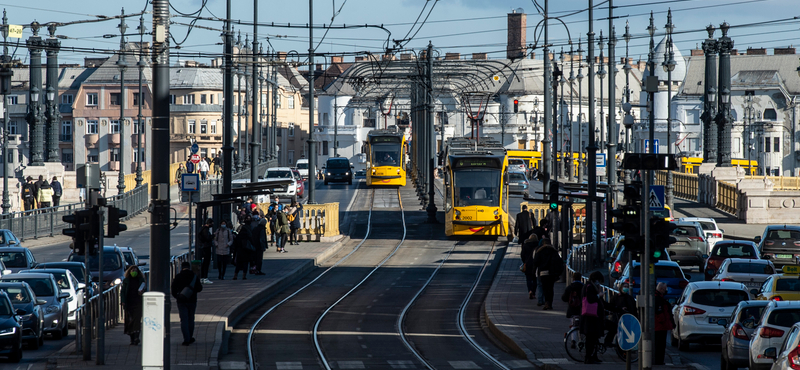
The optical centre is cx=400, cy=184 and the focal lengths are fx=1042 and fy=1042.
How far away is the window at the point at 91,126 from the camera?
10950cm

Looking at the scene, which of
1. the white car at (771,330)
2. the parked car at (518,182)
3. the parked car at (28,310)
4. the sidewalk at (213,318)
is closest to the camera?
the white car at (771,330)

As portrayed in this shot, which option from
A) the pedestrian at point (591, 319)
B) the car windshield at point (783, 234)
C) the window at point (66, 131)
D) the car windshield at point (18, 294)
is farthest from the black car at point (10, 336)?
the window at point (66, 131)

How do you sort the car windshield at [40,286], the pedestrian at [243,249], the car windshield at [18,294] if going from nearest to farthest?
the car windshield at [18,294] < the car windshield at [40,286] < the pedestrian at [243,249]

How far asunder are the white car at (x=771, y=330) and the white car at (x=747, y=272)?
9.19 meters

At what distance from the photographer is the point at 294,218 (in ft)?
117

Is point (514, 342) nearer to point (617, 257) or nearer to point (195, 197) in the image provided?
point (617, 257)

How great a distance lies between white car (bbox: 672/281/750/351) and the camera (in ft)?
56.4

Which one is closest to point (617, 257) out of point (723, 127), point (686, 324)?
point (686, 324)

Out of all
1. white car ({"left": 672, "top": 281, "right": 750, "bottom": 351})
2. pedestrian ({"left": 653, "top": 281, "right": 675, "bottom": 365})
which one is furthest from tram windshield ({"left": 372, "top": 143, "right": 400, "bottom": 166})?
pedestrian ({"left": 653, "top": 281, "right": 675, "bottom": 365})

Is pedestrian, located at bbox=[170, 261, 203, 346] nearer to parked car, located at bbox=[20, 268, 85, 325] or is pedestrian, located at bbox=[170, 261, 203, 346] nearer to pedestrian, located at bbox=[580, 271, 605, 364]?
parked car, located at bbox=[20, 268, 85, 325]

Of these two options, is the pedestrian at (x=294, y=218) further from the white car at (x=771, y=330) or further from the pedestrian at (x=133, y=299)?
the white car at (x=771, y=330)

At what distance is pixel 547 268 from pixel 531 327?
8.54ft

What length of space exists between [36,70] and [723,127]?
31840mm

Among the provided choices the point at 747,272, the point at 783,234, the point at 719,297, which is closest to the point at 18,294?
the point at 719,297
